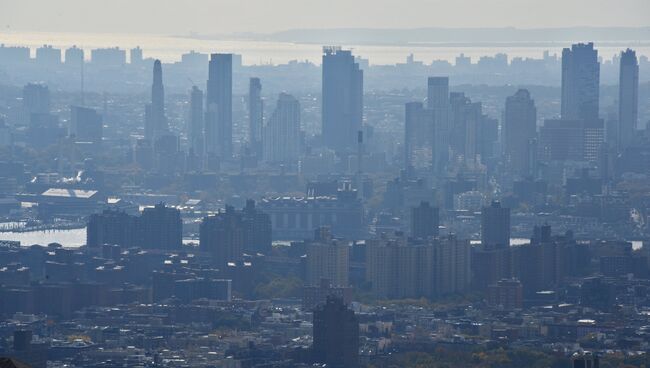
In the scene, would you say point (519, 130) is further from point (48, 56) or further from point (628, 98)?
point (48, 56)

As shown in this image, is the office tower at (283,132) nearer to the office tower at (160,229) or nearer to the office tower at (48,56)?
the office tower at (48,56)

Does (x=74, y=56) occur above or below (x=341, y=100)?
above

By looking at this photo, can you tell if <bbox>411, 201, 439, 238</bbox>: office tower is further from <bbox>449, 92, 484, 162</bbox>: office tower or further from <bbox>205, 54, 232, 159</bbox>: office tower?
<bbox>205, 54, 232, 159</bbox>: office tower

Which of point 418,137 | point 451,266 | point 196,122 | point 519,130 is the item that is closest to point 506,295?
point 451,266

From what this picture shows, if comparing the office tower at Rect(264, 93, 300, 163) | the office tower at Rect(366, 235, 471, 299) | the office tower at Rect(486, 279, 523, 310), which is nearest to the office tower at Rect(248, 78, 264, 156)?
the office tower at Rect(264, 93, 300, 163)

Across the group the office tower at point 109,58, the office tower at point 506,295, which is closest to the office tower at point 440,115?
the office tower at point 109,58

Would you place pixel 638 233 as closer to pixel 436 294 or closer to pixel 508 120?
pixel 436 294

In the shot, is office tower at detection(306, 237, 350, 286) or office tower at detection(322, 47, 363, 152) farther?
office tower at detection(322, 47, 363, 152)
